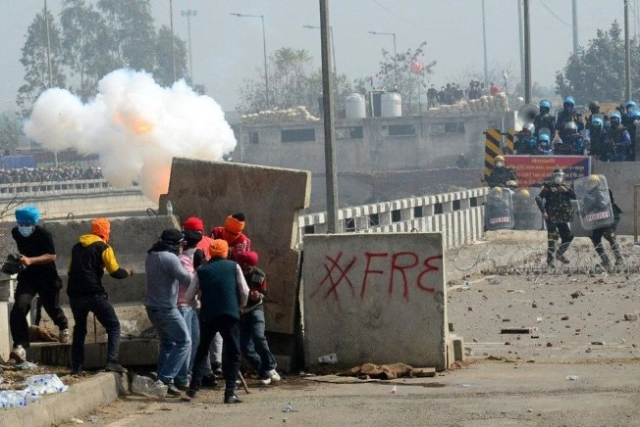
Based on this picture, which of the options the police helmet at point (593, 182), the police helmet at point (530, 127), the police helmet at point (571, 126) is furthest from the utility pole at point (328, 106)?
the police helmet at point (530, 127)

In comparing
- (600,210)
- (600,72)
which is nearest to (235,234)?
(600,210)

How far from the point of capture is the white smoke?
35.3 metres

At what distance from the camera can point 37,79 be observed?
11988cm

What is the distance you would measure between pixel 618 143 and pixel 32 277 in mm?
20794

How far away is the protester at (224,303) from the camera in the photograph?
11.0 metres


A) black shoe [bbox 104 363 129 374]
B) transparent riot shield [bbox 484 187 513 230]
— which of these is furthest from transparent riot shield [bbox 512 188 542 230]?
black shoe [bbox 104 363 129 374]

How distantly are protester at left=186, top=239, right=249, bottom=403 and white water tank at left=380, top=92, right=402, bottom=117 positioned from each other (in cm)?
6830

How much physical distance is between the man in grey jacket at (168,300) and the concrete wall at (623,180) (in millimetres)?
17416

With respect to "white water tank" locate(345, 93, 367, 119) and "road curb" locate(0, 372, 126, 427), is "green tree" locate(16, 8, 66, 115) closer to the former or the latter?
Result: "white water tank" locate(345, 93, 367, 119)

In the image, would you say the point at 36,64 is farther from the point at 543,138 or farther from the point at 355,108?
the point at 543,138

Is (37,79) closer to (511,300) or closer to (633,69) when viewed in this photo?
(633,69)

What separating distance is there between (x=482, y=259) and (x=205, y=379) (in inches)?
464

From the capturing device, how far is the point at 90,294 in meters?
11.5

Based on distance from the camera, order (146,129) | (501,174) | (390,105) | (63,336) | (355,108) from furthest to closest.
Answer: (390,105) < (355,108) < (146,129) < (501,174) < (63,336)
